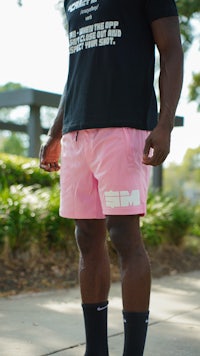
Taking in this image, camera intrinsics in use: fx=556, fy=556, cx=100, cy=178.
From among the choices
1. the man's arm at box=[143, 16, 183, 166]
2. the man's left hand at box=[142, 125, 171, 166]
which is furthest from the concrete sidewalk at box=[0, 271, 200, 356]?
the man's arm at box=[143, 16, 183, 166]

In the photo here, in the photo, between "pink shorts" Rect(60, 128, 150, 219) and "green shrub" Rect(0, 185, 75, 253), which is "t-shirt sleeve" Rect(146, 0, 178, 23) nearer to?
"pink shorts" Rect(60, 128, 150, 219)

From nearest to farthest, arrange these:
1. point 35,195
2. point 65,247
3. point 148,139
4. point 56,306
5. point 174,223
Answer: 1. point 148,139
2. point 56,306
3. point 65,247
4. point 35,195
5. point 174,223

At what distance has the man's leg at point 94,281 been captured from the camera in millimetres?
2400

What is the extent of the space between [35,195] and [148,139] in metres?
3.54

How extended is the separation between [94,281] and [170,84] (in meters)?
0.91

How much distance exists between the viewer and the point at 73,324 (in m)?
3.26

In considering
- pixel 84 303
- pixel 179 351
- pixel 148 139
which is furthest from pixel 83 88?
pixel 179 351

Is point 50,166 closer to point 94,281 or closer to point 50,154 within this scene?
point 50,154

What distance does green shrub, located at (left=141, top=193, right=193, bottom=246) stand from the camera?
6.16 meters

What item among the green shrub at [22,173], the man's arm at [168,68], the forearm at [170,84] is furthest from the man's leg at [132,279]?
the green shrub at [22,173]

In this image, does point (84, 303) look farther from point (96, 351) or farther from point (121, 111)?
point (121, 111)

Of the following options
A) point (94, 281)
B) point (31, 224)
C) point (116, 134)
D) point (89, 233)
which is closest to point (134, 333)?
point (94, 281)

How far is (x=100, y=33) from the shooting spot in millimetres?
2307

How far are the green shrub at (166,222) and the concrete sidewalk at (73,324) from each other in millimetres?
1585
